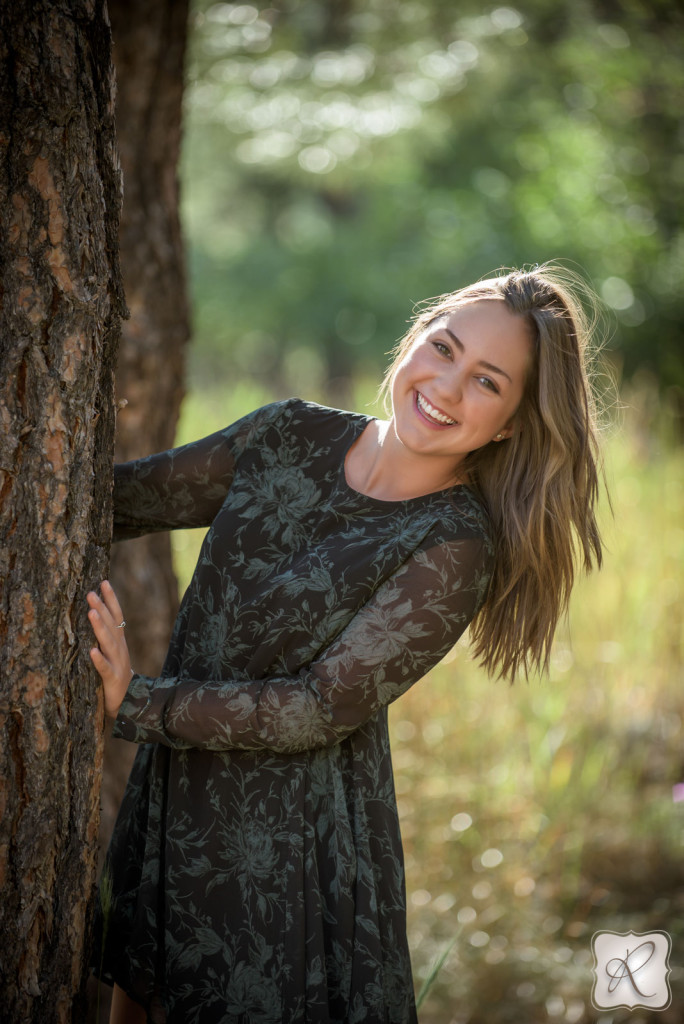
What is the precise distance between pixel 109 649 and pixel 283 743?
1.14 ft

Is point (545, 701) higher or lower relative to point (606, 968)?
higher

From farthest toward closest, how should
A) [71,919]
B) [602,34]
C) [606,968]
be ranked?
[602,34]
[606,968]
[71,919]

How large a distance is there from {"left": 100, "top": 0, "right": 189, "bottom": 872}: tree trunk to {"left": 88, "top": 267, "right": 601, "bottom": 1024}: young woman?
2.82ft

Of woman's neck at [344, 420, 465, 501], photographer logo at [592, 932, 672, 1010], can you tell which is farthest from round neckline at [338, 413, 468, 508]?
photographer logo at [592, 932, 672, 1010]

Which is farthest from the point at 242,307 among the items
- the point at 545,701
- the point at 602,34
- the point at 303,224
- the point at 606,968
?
the point at 606,968

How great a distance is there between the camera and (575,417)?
1854mm

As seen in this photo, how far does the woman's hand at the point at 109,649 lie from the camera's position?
156 cm

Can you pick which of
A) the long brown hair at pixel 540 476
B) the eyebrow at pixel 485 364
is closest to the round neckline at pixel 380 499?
the long brown hair at pixel 540 476

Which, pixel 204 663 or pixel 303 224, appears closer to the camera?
pixel 204 663

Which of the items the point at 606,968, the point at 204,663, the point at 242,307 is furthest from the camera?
the point at 242,307

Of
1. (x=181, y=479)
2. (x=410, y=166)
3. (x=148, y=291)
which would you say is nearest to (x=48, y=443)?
(x=181, y=479)

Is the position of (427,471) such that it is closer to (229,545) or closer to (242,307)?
(229,545)

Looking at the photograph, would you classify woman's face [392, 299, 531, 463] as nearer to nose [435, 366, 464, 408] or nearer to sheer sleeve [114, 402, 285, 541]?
nose [435, 366, 464, 408]

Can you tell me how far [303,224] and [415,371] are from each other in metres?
16.3
